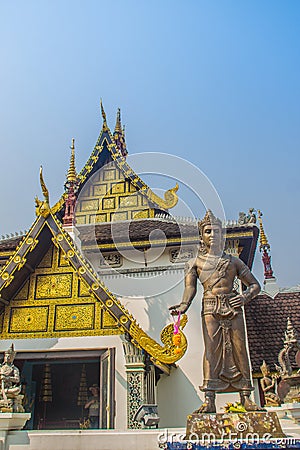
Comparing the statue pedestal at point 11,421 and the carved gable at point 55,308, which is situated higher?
the carved gable at point 55,308

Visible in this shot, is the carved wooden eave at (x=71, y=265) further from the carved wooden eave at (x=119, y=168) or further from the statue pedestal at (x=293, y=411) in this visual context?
the carved wooden eave at (x=119, y=168)

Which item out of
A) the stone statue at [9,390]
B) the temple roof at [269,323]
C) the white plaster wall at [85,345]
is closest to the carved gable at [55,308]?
the white plaster wall at [85,345]

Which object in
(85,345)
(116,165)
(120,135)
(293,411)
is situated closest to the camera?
(293,411)

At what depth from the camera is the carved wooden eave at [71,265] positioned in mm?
7672

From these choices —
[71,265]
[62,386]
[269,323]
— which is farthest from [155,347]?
[269,323]

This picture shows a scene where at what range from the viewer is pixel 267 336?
11219 mm

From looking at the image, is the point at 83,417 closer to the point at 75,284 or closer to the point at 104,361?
the point at 104,361

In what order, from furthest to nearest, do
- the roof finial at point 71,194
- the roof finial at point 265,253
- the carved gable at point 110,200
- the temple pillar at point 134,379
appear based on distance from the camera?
the roof finial at point 265,253 → the carved gable at point 110,200 → the roof finial at point 71,194 → the temple pillar at point 134,379

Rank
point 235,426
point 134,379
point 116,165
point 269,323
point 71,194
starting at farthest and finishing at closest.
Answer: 1. point 116,165
2. point 71,194
3. point 269,323
4. point 134,379
5. point 235,426

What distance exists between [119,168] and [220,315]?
9.22 meters

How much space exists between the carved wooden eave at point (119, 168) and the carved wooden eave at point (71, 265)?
3.86 m

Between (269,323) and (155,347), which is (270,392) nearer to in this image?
(155,347)

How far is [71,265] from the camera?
8.61 meters

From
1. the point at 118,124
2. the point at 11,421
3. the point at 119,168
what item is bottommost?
the point at 11,421
